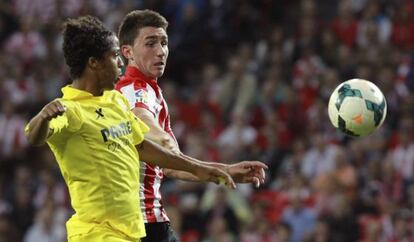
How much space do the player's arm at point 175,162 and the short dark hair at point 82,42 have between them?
2.08 ft

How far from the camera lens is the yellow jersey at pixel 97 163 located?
Answer: 5.33m

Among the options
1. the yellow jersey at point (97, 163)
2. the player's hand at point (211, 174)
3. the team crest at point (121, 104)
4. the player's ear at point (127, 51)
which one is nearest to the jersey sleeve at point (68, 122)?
the yellow jersey at point (97, 163)

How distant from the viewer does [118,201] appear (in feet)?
17.9

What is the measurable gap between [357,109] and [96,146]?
285 cm

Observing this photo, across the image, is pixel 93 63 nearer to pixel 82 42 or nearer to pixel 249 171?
pixel 82 42

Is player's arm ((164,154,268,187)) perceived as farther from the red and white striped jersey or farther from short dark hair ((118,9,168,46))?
short dark hair ((118,9,168,46))

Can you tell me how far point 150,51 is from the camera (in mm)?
6590

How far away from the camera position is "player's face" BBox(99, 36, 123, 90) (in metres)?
5.50

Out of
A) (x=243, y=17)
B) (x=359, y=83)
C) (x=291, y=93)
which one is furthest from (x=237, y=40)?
(x=359, y=83)

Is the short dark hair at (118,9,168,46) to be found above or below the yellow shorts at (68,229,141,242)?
above

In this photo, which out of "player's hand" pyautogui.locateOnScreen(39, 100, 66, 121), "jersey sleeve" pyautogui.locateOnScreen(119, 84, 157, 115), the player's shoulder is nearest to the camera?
"player's hand" pyautogui.locateOnScreen(39, 100, 66, 121)

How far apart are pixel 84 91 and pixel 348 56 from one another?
8812 millimetres

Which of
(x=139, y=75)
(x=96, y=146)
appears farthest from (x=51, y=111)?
(x=139, y=75)

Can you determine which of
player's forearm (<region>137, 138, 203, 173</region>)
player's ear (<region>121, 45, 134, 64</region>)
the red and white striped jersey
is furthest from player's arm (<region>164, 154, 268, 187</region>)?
player's ear (<region>121, 45, 134, 64</region>)
